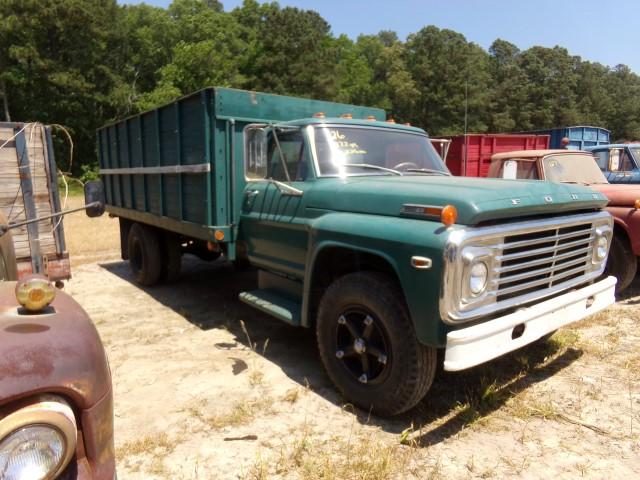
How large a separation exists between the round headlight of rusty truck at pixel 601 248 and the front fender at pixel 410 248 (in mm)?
1806

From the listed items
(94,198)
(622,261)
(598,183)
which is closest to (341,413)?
(94,198)

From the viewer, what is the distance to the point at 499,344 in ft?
9.56

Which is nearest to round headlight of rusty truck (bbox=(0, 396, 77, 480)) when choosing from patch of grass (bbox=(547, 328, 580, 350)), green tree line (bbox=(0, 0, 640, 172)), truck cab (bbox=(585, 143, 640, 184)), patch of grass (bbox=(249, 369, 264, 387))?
patch of grass (bbox=(249, 369, 264, 387))

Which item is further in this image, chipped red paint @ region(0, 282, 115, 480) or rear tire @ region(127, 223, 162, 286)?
rear tire @ region(127, 223, 162, 286)

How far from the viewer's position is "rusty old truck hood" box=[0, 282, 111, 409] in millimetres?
1437

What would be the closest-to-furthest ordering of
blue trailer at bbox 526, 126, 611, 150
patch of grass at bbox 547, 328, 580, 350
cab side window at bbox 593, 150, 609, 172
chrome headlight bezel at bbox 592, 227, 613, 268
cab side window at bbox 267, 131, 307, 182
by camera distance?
chrome headlight bezel at bbox 592, 227, 613, 268, cab side window at bbox 267, 131, 307, 182, patch of grass at bbox 547, 328, 580, 350, cab side window at bbox 593, 150, 609, 172, blue trailer at bbox 526, 126, 611, 150

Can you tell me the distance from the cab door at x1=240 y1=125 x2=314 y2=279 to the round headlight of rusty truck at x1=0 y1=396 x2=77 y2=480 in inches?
107

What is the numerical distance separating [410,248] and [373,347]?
0.79m

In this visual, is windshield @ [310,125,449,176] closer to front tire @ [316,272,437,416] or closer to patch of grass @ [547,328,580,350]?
front tire @ [316,272,437,416]

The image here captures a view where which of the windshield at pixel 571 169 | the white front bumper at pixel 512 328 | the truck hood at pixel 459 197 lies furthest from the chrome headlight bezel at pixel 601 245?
the windshield at pixel 571 169

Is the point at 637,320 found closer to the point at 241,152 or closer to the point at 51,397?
the point at 241,152

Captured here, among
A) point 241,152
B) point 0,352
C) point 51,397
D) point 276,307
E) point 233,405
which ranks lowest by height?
point 233,405

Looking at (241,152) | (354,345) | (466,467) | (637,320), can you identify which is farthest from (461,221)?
(637,320)

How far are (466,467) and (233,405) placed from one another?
165 centimetres
